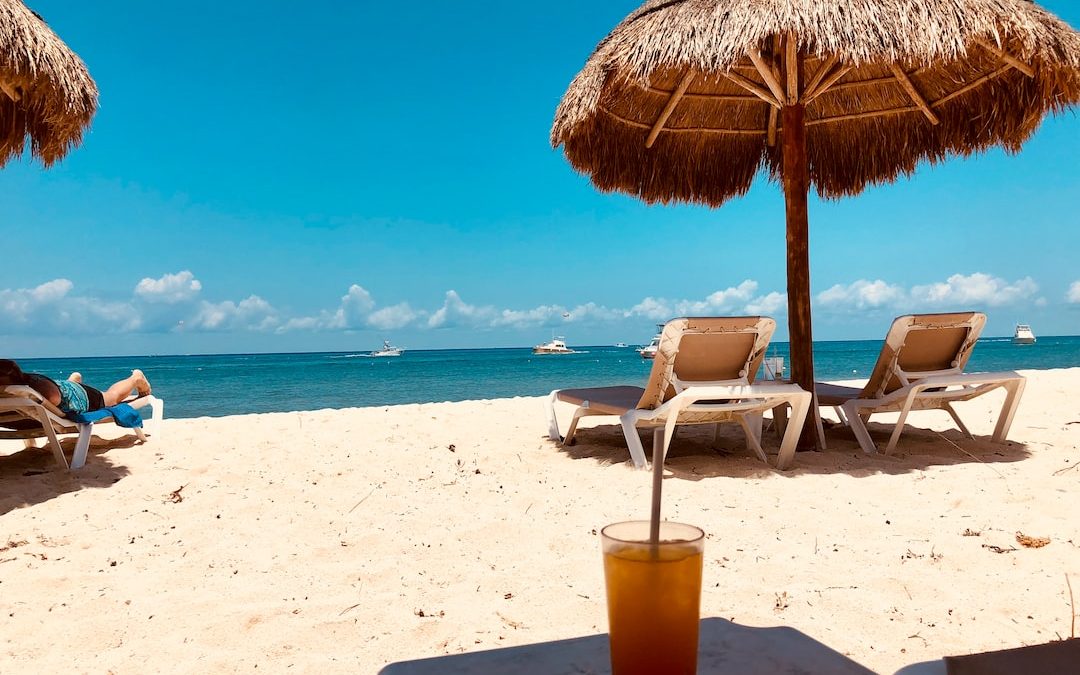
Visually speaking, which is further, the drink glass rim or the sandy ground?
the sandy ground

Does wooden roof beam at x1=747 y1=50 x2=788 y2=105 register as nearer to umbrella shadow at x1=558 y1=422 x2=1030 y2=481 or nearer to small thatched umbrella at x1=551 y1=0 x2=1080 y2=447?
small thatched umbrella at x1=551 y1=0 x2=1080 y2=447

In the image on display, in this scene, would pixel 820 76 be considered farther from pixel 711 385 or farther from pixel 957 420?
pixel 957 420

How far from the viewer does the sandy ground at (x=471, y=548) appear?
1861 mm

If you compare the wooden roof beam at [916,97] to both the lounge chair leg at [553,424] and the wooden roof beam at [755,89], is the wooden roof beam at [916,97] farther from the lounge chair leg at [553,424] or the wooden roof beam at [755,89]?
the lounge chair leg at [553,424]

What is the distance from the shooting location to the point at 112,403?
4770 mm

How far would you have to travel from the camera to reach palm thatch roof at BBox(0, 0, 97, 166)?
3.74 m

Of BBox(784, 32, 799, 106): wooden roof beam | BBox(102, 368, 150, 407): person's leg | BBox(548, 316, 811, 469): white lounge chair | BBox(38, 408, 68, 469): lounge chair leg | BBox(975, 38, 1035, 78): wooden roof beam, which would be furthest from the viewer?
BBox(102, 368, 150, 407): person's leg

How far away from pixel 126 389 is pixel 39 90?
206cm

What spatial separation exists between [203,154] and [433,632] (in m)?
59.4

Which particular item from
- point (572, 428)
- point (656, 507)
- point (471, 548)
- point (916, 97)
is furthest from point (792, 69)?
point (656, 507)

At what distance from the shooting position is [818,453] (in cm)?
423

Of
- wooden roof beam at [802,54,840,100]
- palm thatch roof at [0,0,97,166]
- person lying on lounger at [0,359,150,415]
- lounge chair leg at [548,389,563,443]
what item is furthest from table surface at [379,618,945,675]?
palm thatch roof at [0,0,97,166]

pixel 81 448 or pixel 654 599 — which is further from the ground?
pixel 654 599

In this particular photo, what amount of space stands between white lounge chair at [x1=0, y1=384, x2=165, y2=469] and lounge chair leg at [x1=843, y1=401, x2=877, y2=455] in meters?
4.67
